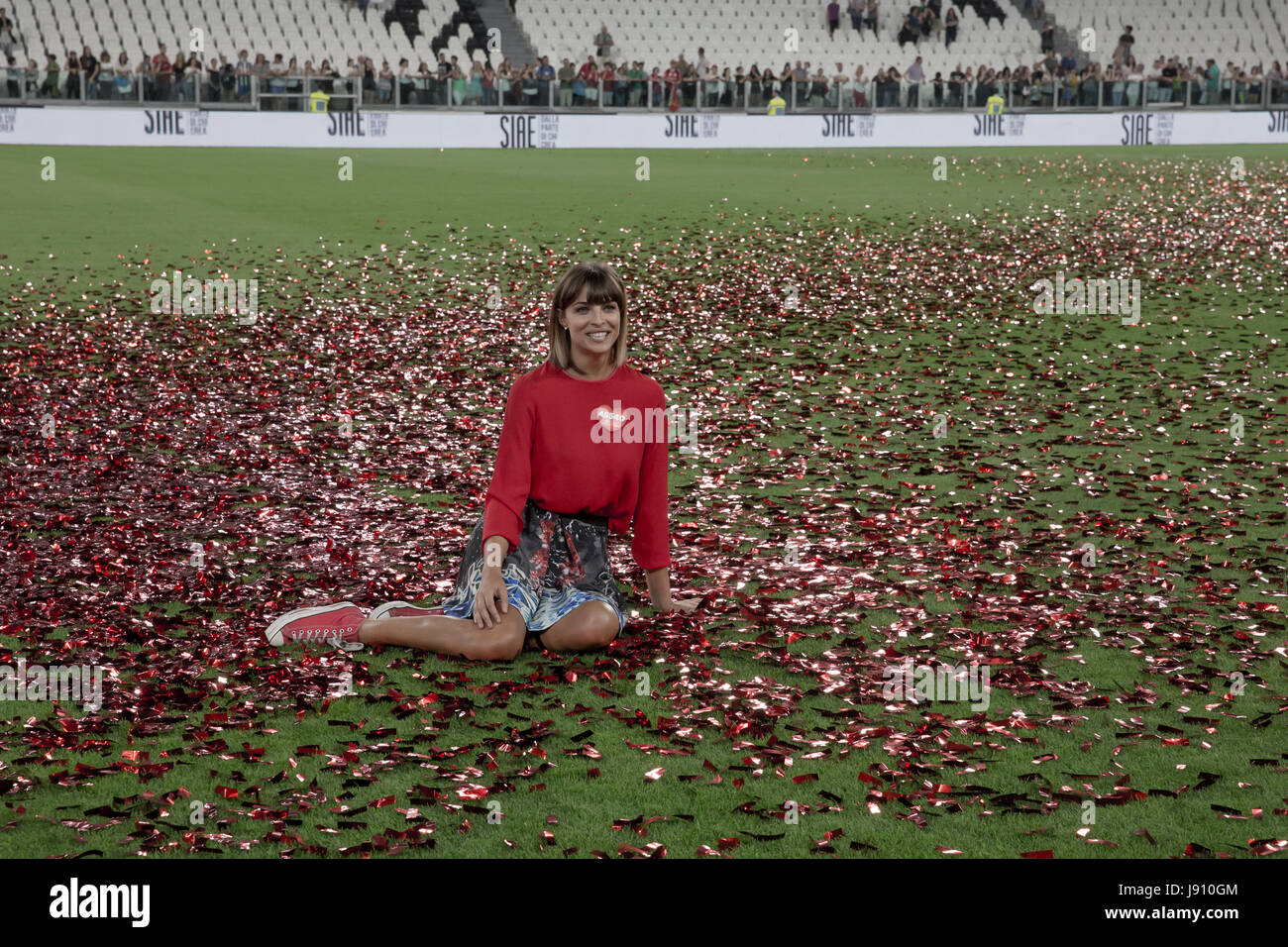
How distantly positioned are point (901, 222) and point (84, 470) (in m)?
17.2

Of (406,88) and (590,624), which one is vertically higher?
(406,88)

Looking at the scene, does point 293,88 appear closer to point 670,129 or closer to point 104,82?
point 104,82

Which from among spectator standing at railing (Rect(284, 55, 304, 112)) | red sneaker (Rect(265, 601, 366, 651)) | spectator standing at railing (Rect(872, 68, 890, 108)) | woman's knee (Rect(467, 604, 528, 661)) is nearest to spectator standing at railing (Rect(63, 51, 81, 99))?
spectator standing at railing (Rect(284, 55, 304, 112))

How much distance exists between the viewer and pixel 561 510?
734 cm

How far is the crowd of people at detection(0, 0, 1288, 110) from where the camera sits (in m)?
35.1

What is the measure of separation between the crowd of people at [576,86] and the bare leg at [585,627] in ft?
103

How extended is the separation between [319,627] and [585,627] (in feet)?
4.85

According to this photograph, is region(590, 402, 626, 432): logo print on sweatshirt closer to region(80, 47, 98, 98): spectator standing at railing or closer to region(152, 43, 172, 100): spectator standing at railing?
region(152, 43, 172, 100): spectator standing at railing

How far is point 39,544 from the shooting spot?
31.2 feet

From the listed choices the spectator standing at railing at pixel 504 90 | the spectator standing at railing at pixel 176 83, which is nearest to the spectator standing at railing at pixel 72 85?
the spectator standing at railing at pixel 176 83

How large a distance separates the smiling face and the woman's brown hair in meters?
0.02

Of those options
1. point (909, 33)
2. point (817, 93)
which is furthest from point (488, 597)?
point (909, 33)

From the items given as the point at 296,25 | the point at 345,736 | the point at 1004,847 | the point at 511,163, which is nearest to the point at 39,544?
the point at 345,736
